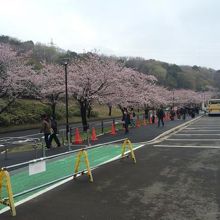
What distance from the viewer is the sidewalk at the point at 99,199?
6.94 m

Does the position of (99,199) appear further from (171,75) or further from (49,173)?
(171,75)

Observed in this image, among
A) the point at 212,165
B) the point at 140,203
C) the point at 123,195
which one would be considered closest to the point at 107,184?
the point at 123,195

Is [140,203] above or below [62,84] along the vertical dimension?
below

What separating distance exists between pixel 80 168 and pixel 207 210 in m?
4.98

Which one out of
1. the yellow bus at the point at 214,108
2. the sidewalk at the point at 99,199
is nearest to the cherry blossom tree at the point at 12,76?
the sidewalk at the point at 99,199

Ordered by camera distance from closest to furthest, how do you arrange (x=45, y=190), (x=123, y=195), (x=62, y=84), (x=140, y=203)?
(x=140, y=203) < (x=123, y=195) < (x=45, y=190) < (x=62, y=84)

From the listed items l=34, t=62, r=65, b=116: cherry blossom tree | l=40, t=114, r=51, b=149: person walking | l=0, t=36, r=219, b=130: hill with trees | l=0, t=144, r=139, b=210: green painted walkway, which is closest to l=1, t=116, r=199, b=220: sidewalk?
l=0, t=144, r=139, b=210: green painted walkway

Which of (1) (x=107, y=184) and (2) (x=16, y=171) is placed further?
(2) (x=16, y=171)

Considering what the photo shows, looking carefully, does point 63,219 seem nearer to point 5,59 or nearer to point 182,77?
point 5,59

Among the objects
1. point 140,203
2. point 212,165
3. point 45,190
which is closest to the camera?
point 140,203

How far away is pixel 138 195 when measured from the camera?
27.6ft

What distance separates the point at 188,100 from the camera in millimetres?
98375

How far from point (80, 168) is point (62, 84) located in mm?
21247

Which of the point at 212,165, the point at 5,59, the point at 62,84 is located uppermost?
the point at 5,59
